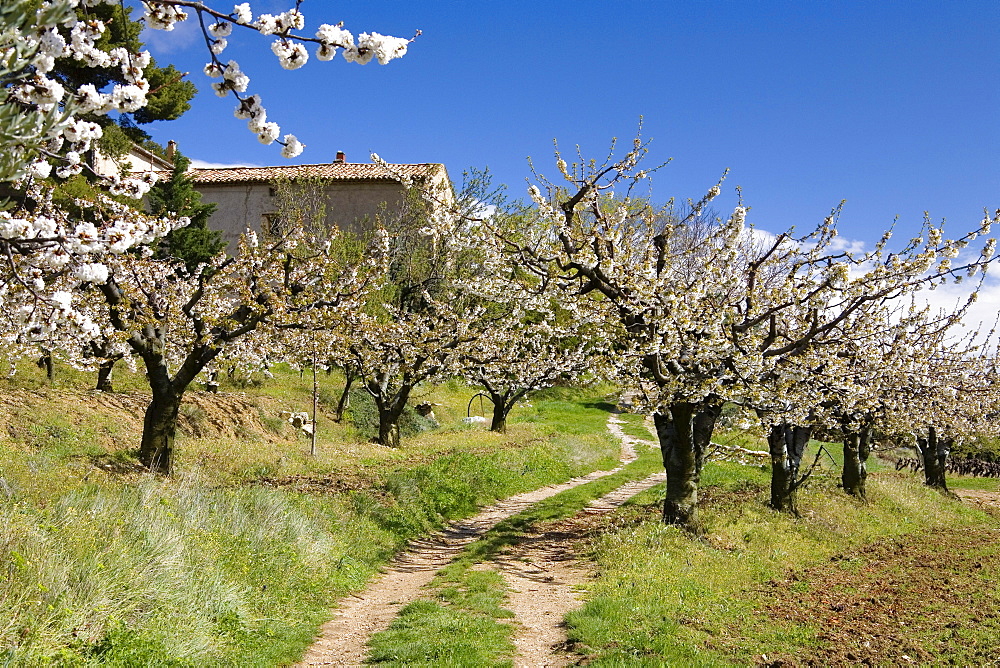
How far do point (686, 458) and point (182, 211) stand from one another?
23.6 metres

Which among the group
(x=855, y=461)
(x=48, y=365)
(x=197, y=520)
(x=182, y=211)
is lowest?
(x=197, y=520)

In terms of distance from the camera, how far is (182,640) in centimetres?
616

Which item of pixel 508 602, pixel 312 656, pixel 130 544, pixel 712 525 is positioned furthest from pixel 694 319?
pixel 130 544

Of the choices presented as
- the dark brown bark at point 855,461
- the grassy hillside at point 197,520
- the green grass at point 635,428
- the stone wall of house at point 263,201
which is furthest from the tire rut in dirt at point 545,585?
the stone wall of house at point 263,201

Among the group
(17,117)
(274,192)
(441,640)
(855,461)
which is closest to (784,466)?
(855,461)

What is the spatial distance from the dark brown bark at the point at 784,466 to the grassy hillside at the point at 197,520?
266 inches

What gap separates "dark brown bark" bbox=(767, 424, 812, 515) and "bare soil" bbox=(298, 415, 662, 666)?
537 cm

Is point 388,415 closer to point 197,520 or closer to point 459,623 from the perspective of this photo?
point 197,520

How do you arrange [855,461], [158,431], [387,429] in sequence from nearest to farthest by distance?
[158,431]
[855,461]
[387,429]

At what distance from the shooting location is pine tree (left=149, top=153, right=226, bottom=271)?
93.9ft

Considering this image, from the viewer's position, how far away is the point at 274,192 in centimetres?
4103

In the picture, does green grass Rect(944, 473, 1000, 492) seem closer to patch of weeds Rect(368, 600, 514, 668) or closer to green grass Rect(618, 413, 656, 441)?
green grass Rect(618, 413, 656, 441)

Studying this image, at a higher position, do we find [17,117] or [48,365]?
[17,117]

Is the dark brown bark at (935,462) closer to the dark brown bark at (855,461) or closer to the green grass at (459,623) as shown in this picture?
the dark brown bark at (855,461)
